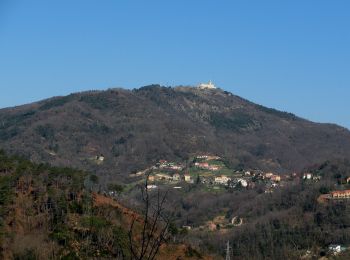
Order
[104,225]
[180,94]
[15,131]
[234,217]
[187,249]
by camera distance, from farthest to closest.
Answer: [180,94] → [15,131] → [234,217] → [187,249] → [104,225]

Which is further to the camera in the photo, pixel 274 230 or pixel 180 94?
pixel 180 94

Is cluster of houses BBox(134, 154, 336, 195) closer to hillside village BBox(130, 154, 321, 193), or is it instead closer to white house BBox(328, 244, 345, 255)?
hillside village BBox(130, 154, 321, 193)

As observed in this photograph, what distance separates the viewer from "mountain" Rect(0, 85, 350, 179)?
381 feet

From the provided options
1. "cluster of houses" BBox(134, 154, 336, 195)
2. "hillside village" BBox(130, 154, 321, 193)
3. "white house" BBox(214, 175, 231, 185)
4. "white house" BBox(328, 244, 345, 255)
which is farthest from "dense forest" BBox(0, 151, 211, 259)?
"white house" BBox(214, 175, 231, 185)

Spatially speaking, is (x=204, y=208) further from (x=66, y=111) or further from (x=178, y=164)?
(x=66, y=111)

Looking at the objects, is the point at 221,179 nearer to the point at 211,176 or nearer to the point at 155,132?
the point at 211,176

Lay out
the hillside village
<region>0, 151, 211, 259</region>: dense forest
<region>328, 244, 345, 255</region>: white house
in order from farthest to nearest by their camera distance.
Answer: the hillside village < <region>328, 244, 345, 255</region>: white house < <region>0, 151, 211, 259</region>: dense forest

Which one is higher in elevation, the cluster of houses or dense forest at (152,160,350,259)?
the cluster of houses

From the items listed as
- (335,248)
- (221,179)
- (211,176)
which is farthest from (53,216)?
(211,176)

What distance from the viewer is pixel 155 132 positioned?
128m

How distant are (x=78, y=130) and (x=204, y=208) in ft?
165

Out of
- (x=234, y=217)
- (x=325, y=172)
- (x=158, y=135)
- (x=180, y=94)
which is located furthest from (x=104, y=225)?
(x=180, y=94)

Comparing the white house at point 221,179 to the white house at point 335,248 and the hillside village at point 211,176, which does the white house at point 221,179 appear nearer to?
the hillside village at point 211,176

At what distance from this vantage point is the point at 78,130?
414 feet
